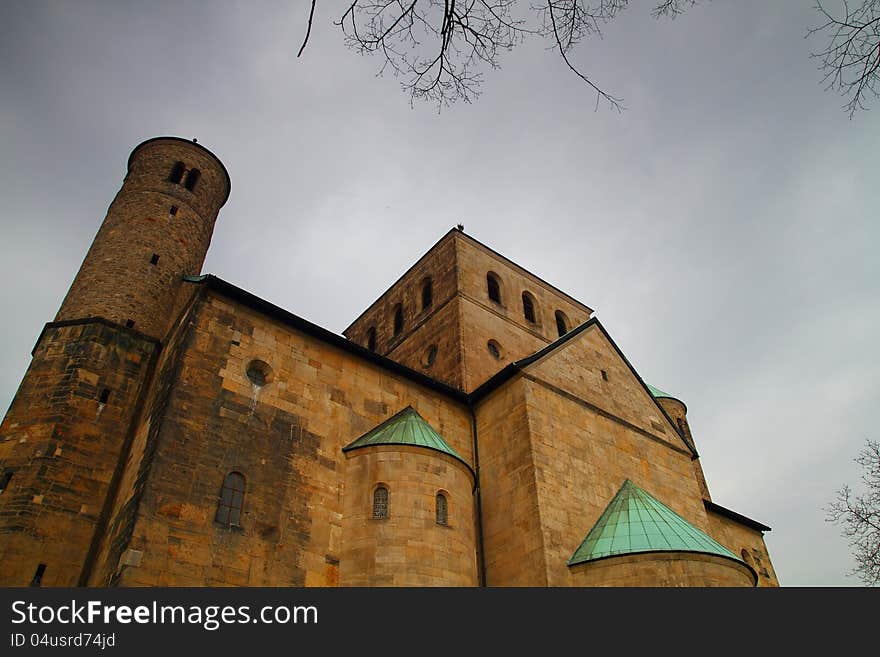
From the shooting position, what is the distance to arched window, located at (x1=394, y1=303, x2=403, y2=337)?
93.6 ft

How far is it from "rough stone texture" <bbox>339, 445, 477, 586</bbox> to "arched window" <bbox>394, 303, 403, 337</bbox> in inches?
513

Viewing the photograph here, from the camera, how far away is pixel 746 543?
87.7 ft

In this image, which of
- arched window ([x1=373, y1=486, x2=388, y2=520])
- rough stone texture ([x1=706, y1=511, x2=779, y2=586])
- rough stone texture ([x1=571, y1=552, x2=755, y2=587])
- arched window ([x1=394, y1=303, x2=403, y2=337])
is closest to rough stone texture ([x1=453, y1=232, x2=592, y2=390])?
arched window ([x1=394, y1=303, x2=403, y2=337])

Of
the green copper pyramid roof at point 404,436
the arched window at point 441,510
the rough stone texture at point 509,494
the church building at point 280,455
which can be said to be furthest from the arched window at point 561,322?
the arched window at point 441,510

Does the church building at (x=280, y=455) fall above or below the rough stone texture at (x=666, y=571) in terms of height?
above

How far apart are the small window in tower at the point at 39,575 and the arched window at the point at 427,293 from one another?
17.0 metres

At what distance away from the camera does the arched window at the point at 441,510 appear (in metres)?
14.9

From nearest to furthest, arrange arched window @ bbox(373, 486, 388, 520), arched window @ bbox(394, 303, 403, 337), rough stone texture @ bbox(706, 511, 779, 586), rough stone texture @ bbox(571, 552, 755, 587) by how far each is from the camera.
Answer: rough stone texture @ bbox(571, 552, 755, 587) → arched window @ bbox(373, 486, 388, 520) → rough stone texture @ bbox(706, 511, 779, 586) → arched window @ bbox(394, 303, 403, 337)

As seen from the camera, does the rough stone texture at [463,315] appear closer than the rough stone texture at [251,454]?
No

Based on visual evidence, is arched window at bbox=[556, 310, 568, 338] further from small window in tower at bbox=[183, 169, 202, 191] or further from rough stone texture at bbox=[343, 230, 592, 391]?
small window in tower at bbox=[183, 169, 202, 191]

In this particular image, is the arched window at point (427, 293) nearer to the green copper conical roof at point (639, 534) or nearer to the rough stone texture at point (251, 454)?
the rough stone texture at point (251, 454)

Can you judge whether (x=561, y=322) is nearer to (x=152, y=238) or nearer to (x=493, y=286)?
(x=493, y=286)

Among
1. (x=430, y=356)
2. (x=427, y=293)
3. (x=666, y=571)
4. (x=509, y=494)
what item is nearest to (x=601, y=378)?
(x=509, y=494)
